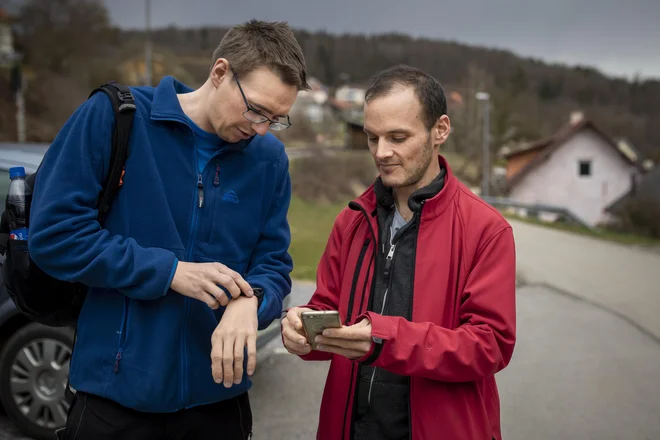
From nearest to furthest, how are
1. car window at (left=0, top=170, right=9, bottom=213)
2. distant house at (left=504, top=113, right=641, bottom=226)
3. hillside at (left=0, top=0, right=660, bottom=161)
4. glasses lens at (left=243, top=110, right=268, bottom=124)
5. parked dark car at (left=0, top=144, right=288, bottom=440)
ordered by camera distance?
glasses lens at (left=243, top=110, right=268, bottom=124), parked dark car at (left=0, top=144, right=288, bottom=440), car window at (left=0, top=170, right=9, bottom=213), hillside at (left=0, top=0, right=660, bottom=161), distant house at (left=504, top=113, right=641, bottom=226)

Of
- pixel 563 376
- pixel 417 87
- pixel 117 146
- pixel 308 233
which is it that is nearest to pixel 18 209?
pixel 117 146

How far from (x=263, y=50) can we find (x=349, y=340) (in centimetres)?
93

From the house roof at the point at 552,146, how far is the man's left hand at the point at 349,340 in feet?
173

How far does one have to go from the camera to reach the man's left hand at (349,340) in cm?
187

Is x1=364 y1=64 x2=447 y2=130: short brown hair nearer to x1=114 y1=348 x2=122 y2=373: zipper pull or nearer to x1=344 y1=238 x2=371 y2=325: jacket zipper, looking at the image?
x1=344 y1=238 x2=371 y2=325: jacket zipper

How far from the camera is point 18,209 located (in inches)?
83.3

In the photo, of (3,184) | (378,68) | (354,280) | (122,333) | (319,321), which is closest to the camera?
(319,321)

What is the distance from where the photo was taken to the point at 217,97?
6.82 ft

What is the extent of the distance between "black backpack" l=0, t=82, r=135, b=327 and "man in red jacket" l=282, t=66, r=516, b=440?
0.68m

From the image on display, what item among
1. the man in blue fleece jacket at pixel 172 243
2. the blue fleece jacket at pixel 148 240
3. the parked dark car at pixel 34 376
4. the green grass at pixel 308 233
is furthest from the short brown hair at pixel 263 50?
the green grass at pixel 308 233

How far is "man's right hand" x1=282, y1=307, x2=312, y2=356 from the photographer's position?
1.98 metres

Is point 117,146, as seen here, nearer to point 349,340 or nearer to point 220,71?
point 220,71

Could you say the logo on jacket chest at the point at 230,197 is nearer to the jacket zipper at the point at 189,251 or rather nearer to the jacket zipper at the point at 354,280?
the jacket zipper at the point at 189,251

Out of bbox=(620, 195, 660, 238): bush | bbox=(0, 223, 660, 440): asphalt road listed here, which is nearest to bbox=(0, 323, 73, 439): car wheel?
bbox=(0, 223, 660, 440): asphalt road
